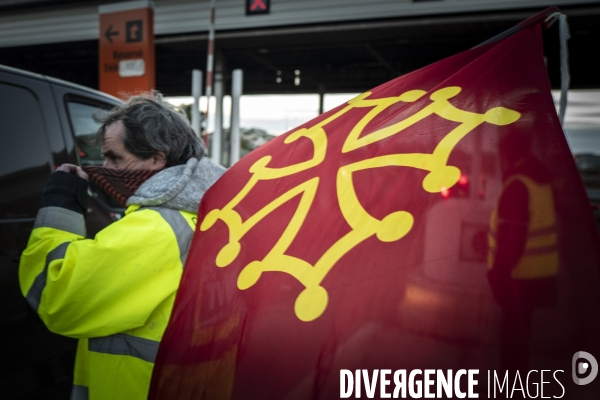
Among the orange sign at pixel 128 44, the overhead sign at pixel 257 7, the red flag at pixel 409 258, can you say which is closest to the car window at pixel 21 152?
the red flag at pixel 409 258

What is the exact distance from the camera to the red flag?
0.84 metres

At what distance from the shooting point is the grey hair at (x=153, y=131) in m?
1.61

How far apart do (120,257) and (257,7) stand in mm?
6986

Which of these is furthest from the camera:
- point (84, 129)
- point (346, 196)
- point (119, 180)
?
point (84, 129)

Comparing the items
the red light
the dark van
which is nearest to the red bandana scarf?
the dark van

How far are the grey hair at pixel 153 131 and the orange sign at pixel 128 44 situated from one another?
609 cm

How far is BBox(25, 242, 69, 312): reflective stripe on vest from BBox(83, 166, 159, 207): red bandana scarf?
251 millimetres

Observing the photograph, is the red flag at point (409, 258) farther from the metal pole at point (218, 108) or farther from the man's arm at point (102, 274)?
the metal pole at point (218, 108)

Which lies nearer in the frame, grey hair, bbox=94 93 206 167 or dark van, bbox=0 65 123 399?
grey hair, bbox=94 93 206 167

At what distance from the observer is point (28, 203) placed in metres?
2.02

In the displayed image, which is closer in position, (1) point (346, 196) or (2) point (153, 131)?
(1) point (346, 196)

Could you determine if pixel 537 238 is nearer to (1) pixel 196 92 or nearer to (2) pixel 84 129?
(2) pixel 84 129

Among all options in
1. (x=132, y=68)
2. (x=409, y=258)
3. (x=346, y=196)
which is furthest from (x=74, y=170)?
(x=132, y=68)

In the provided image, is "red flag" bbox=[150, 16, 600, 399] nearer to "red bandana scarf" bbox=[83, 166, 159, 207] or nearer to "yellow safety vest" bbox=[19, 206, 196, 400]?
"yellow safety vest" bbox=[19, 206, 196, 400]
